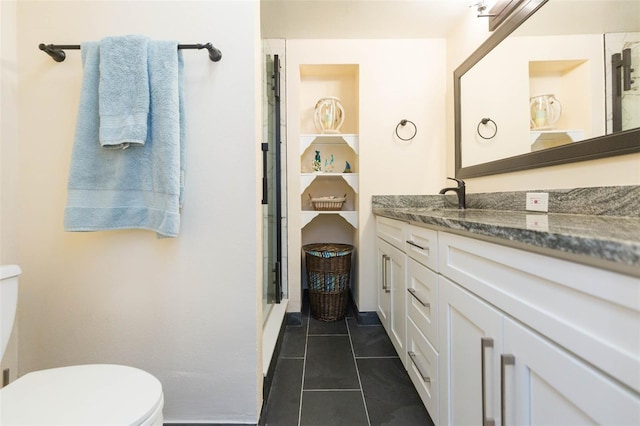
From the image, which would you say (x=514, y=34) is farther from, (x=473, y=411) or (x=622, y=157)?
(x=473, y=411)

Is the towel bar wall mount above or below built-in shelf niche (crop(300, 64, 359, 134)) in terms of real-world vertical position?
below

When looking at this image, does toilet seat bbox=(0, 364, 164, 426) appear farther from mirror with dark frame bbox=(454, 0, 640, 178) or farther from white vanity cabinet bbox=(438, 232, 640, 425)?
mirror with dark frame bbox=(454, 0, 640, 178)

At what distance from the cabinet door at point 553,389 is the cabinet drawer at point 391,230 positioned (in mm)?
846

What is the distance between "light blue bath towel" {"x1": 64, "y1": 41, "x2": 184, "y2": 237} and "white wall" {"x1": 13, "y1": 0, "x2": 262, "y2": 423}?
0.36 feet

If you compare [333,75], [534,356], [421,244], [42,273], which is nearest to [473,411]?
[534,356]

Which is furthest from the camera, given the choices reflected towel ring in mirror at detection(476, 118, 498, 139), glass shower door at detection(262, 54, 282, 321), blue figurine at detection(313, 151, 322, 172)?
blue figurine at detection(313, 151, 322, 172)

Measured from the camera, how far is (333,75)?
8.10ft

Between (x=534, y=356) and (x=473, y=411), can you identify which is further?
(x=473, y=411)

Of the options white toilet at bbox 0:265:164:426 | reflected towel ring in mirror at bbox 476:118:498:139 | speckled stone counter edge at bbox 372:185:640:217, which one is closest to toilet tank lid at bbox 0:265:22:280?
white toilet at bbox 0:265:164:426

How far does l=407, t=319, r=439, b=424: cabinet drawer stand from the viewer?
3.44 feet

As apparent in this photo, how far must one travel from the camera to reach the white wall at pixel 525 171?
0.94 metres

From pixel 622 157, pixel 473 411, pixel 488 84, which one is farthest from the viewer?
pixel 488 84

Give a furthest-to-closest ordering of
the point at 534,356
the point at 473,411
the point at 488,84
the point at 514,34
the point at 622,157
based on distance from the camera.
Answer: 1. the point at 488,84
2. the point at 514,34
3. the point at 622,157
4. the point at 473,411
5. the point at 534,356

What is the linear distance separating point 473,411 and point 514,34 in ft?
5.81
